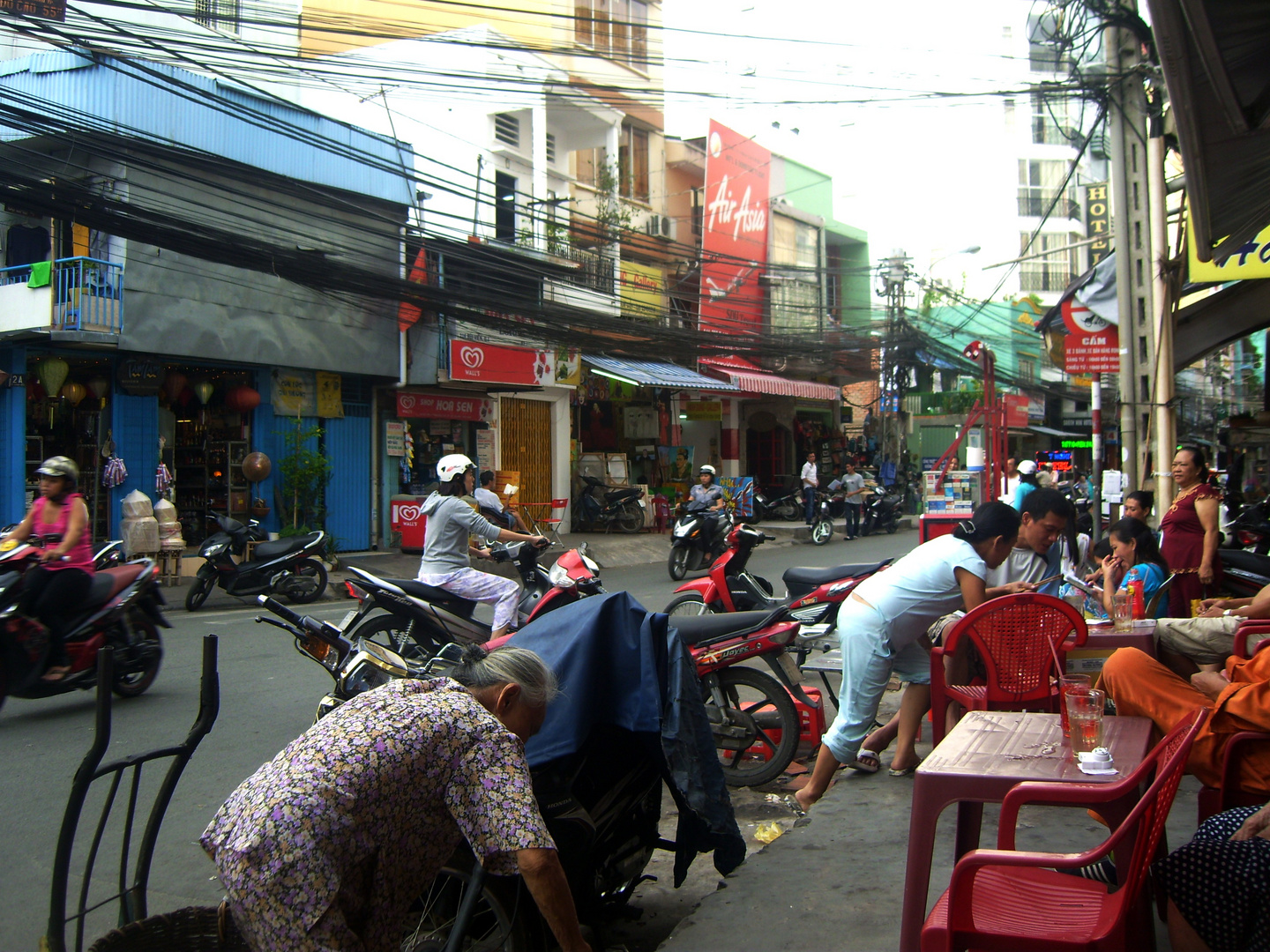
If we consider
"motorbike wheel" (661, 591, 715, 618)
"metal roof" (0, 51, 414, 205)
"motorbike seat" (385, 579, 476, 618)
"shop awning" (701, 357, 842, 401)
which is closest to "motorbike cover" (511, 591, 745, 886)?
"motorbike seat" (385, 579, 476, 618)

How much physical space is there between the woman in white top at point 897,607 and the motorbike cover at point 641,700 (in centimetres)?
129

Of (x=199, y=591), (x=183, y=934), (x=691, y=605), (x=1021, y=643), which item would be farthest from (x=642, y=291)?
(x=183, y=934)

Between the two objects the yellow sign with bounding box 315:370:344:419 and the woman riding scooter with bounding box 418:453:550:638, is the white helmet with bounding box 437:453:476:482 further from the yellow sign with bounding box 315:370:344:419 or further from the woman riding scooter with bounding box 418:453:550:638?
the yellow sign with bounding box 315:370:344:419

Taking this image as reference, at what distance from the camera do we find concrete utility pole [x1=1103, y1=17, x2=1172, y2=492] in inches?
348

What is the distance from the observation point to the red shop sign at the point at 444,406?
17.1 m

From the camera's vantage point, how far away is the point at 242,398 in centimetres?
1470

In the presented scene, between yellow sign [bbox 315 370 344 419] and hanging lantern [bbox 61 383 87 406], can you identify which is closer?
hanging lantern [bbox 61 383 87 406]

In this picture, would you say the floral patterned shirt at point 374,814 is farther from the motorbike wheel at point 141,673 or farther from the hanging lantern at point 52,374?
the hanging lantern at point 52,374

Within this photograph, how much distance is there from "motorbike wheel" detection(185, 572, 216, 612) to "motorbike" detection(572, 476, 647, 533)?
371 inches

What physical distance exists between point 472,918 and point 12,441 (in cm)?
1273

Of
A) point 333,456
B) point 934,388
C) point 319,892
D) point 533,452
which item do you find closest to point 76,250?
point 333,456

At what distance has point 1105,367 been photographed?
33.3 ft

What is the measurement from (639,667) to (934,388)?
137ft

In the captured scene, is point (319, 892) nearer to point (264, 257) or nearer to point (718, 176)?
point (264, 257)
